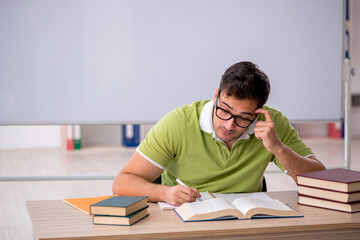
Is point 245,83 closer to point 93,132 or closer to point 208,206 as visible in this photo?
point 208,206

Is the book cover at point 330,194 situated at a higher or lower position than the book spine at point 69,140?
higher

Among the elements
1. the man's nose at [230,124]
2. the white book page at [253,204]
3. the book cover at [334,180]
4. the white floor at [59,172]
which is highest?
the man's nose at [230,124]

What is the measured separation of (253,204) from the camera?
1440mm

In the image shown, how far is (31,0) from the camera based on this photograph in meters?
2.78

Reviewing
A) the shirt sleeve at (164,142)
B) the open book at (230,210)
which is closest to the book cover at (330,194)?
the open book at (230,210)

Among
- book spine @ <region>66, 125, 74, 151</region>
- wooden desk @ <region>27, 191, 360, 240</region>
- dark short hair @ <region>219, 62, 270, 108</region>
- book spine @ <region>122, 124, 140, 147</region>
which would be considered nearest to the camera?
wooden desk @ <region>27, 191, 360, 240</region>

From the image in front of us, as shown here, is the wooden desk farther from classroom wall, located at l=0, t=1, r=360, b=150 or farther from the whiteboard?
classroom wall, located at l=0, t=1, r=360, b=150

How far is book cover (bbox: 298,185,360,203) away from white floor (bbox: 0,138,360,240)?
63.5 inches

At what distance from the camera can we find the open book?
1372 millimetres

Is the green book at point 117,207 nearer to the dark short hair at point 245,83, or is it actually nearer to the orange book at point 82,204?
the orange book at point 82,204

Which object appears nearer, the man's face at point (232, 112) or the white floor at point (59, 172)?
the man's face at point (232, 112)

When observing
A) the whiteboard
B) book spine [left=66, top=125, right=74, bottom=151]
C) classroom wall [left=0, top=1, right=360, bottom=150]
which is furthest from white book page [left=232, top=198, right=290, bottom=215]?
classroom wall [left=0, top=1, right=360, bottom=150]

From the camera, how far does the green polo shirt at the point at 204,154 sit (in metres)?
1.81

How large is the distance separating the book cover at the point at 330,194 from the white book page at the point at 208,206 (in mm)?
302
